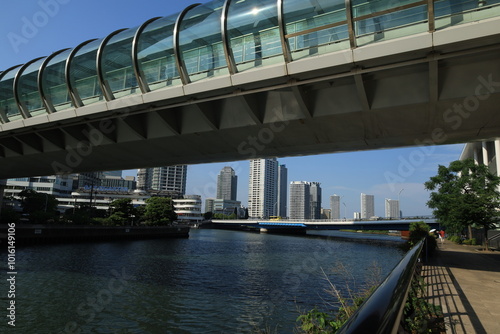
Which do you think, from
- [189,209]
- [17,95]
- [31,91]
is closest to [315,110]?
[31,91]

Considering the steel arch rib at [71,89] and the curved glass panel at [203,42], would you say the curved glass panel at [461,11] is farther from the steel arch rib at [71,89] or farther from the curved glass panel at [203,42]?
the steel arch rib at [71,89]

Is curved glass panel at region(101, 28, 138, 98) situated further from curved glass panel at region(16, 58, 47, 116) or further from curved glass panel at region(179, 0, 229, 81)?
curved glass panel at region(16, 58, 47, 116)

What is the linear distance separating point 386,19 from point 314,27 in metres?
2.03

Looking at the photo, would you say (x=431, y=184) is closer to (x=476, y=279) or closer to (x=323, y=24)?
(x=476, y=279)

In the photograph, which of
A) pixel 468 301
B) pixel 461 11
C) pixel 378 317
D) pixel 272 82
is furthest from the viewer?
pixel 272 82

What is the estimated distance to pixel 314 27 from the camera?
9984mm

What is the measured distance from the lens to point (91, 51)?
1419cm

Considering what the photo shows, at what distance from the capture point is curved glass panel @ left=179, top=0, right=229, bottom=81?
11352mm

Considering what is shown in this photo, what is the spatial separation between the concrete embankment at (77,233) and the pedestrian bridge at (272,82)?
27715mm

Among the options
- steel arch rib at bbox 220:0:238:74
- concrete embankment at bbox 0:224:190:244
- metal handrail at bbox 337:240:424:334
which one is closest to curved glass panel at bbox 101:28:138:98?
steel arch rib at bbox 220:0:238:74

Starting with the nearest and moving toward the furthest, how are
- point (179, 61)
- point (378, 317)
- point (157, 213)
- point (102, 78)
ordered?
point (378, 317), point (179, 61), point (102, 78), point (157, 213)

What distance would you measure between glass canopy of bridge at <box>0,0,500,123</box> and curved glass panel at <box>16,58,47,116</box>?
0.15 feet

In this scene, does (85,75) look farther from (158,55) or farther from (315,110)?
(315,110)

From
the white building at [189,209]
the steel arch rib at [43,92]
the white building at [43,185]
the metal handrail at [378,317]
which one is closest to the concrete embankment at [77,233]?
the steel arch rib at [43,92]
